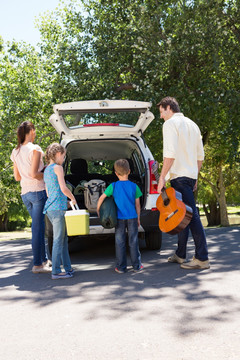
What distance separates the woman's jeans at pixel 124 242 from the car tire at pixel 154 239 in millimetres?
1394

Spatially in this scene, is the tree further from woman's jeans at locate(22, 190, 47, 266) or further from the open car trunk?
woman's jeans at locate(22, 190, 47, 266)

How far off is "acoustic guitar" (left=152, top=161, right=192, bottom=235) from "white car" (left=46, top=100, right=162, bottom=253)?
0.83 metres

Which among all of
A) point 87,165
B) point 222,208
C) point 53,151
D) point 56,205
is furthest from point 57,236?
point 222,208

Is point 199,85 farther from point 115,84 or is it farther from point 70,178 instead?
point 70,178

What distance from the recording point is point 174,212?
4.71 metres

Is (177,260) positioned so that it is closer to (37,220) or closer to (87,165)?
(37,220)

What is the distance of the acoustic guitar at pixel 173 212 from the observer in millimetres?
4656

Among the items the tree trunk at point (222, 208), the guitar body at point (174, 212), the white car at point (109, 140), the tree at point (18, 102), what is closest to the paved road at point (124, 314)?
the guitar body at point (174, 212)

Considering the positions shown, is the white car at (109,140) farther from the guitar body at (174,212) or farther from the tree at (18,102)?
the tree at (18,102)

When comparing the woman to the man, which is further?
the woman

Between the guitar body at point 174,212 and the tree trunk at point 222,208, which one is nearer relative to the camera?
the guitar body at point 174,212

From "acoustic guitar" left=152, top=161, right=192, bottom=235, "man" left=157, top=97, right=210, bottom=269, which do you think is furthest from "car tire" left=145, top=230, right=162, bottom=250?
"acoustic guitar" left=152, top=161, right=192, bottom=235

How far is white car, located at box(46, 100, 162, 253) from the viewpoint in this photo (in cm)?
563

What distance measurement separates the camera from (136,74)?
509 inches
